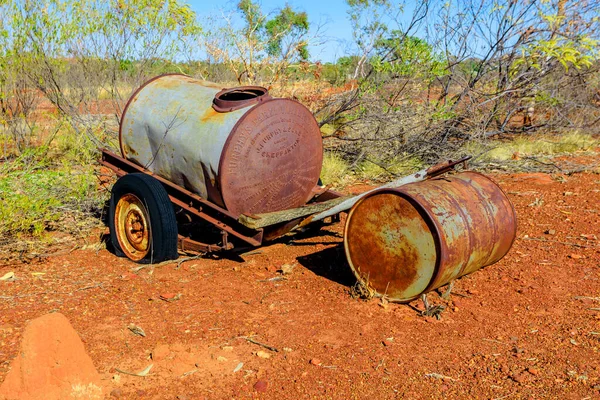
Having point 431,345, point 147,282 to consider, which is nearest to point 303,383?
point 431,345

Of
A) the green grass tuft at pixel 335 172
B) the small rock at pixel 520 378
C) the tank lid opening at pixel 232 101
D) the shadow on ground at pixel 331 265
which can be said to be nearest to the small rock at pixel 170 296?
the shadow on ground at pixel 331 265

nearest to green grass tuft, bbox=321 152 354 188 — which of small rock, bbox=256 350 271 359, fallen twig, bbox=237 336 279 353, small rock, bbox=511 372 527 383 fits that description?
fallen twig, bbox=237 336 279 353

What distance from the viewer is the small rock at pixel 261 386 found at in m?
3.29

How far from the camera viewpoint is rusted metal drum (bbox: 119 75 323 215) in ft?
16.3

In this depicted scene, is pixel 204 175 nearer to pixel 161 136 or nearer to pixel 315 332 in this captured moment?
pixel 161 136

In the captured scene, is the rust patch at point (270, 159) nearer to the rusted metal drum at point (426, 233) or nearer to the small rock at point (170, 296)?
the small rock at point (170, 296)

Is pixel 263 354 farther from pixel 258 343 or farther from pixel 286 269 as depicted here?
pixel 286 269

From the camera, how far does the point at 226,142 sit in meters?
4.86

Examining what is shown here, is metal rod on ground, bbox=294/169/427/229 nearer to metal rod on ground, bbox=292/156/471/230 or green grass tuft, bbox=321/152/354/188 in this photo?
metal rod on ground, bbox=292/156/471/230

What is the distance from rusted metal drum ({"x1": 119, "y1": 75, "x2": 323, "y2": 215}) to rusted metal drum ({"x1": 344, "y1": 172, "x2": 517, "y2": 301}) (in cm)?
107

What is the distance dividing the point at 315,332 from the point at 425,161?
19.5ft

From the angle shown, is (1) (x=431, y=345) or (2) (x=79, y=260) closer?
(1) (x=431, y=345)

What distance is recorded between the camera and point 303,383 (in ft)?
11.1

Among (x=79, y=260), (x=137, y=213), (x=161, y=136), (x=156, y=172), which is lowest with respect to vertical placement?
(x=79, y=260)
